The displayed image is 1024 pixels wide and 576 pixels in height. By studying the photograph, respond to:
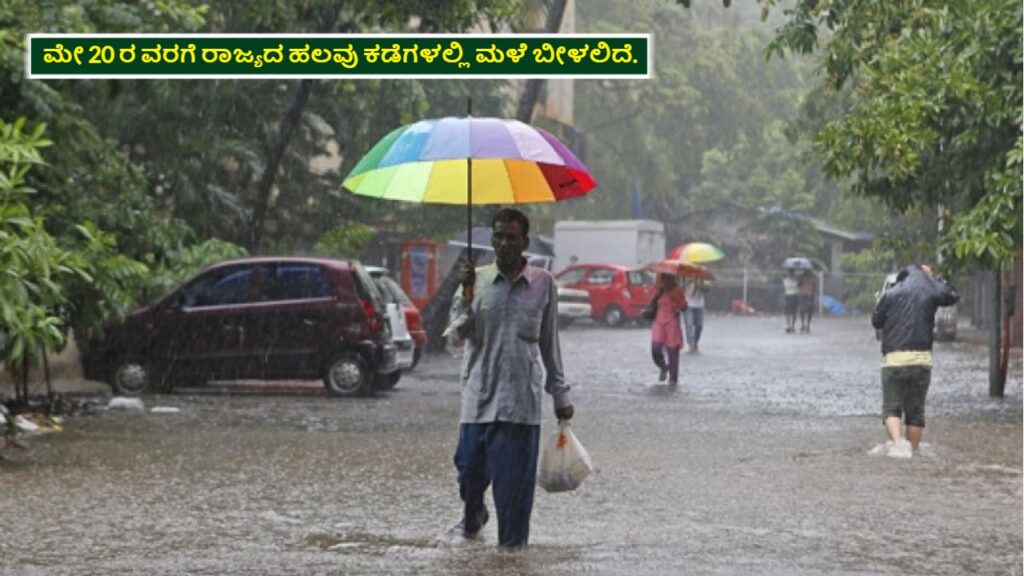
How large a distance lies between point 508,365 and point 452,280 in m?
21.1

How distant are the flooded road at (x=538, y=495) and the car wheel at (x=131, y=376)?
404 mm

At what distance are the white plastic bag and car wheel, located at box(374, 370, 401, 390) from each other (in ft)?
41.7

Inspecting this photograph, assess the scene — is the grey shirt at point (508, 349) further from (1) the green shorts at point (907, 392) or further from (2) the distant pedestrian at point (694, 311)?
(2) the distant pedestrian at point (694, 311)

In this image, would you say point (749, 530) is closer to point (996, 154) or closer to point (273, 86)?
point (996, 154)

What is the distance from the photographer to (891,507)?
1226 cm

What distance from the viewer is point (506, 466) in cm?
955

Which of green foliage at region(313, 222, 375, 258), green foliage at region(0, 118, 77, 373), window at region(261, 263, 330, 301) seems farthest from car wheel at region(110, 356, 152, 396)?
green foliage at region(313, 222, 375, 258)

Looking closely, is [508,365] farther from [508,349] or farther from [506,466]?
[506,466]

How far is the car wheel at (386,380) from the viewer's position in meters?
22.6

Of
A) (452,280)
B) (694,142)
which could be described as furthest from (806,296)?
(694,142)

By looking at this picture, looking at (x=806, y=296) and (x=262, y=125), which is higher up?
(x=262, y=125)

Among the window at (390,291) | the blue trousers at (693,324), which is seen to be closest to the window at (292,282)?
the window at (390,291)

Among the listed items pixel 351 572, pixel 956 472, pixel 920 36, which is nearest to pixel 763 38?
pixel 920 36

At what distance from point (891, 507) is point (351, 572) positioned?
4.35 m
